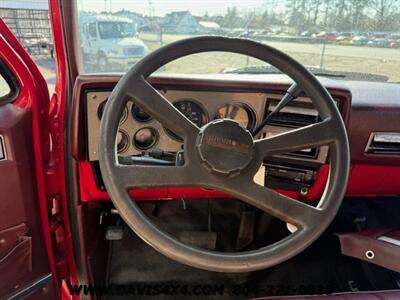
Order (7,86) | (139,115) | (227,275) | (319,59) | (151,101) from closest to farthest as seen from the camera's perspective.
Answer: (151,101)
(7,86)
(139,115)
(319,59)
(227,275)

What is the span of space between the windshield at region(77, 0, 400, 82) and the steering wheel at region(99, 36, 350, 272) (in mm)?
245

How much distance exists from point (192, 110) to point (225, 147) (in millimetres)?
381

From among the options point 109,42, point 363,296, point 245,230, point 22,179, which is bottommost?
point 245,230

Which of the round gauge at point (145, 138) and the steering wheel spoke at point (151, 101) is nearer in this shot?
the steering wheel spoke at point (151, 101)

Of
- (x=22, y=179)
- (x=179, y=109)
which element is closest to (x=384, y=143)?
(x=179, y=109)

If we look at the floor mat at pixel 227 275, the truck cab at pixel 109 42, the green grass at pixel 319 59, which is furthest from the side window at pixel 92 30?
the floor mat at pixel 227 275

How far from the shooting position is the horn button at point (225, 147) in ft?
3.09

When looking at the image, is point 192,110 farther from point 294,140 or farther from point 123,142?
point 294,140

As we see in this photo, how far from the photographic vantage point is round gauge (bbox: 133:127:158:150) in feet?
Answer: 4.31

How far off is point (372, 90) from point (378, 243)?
63 cm

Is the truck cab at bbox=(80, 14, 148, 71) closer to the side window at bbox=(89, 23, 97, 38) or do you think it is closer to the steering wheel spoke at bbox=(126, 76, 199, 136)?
the side window at bbox=(89, 23, 97, 38)

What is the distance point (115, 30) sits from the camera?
4.27 ft

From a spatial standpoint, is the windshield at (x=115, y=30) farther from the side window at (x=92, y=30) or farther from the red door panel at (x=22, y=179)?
the red door panel at (x=22, y=179)

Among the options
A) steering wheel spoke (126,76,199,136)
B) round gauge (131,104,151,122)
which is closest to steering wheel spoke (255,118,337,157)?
steering wheel spoke (126,76,199,136)
